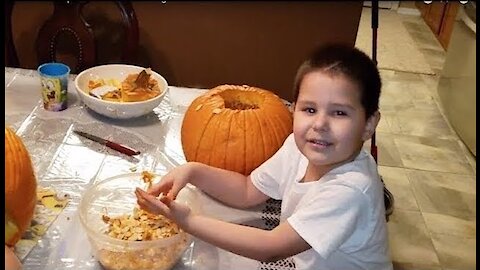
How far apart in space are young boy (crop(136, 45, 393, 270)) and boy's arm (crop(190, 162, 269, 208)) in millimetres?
112

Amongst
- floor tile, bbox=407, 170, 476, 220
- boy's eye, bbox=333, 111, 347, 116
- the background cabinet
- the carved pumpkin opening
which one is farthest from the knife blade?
the background cabinet

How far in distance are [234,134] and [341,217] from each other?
1.06 feet

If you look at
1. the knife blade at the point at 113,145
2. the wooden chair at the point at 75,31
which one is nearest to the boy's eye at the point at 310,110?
the knife blade at the point at 113,145

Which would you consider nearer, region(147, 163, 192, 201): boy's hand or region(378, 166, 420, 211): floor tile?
region(147, 163, 192, 201): boy's hand

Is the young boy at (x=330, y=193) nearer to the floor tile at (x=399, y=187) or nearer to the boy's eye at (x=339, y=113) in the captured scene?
Result: the boy's eye at (x=339, y=113)

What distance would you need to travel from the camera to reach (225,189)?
1.09 m

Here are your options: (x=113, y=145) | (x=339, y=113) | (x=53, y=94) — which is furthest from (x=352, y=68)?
(x=53, y=94)

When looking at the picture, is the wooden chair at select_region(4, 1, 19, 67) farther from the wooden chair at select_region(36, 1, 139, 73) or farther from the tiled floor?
the tiled floor

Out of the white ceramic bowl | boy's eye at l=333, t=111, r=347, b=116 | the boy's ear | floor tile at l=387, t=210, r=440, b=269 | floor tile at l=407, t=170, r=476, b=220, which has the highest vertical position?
boy's eye at l=333, t=111, r=347, b=116

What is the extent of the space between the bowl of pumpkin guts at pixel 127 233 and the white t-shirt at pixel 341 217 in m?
0.18

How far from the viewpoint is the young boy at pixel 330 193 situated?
0.90m

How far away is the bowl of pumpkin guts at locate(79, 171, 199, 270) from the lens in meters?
0.86

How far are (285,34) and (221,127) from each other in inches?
43.1

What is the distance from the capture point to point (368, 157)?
3.22 feet
